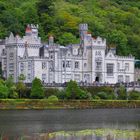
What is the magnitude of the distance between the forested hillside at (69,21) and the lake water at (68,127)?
51115 mm

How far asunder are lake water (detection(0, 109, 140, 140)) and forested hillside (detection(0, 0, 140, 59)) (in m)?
51.1

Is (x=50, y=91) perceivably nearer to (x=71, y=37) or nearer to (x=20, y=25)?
(x=71, y=37)

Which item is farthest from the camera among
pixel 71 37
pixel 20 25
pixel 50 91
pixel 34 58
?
pixel 20 25

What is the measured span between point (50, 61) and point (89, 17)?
37.5 m

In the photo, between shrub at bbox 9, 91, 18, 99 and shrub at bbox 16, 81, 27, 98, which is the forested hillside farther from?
shrub at bbox 9, 91, 18, 99

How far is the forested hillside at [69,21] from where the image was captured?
122m

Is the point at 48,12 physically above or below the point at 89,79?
above

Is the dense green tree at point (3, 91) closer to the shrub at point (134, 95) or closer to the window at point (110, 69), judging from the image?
the shrub at point (134, 95)

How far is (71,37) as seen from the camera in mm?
115625

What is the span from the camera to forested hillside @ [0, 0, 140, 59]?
122 metres

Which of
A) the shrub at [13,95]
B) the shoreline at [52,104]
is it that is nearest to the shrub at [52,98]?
the shoreline at [52,104]

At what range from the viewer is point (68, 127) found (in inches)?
2051

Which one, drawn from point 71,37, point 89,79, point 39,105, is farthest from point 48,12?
point 39,105

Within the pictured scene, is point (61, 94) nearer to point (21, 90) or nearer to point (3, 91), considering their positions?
point (21, 90)
